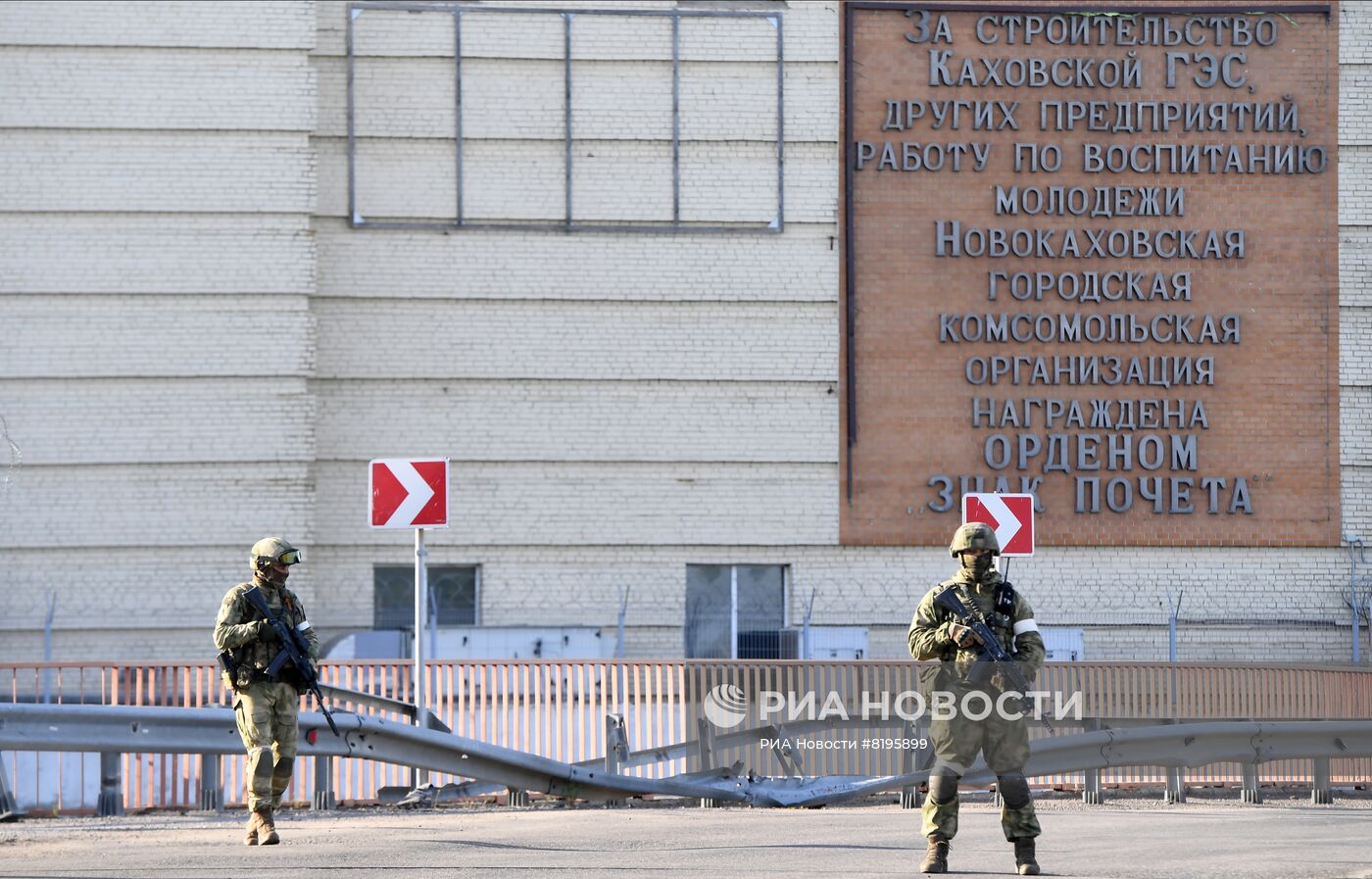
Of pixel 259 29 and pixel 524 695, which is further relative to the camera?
pixel 259 29

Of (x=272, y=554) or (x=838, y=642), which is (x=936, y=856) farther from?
(x=838, y=642)

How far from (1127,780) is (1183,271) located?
1186 cm

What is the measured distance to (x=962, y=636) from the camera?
9672mm

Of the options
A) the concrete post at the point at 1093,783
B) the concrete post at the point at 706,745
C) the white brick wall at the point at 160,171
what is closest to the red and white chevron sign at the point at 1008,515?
the concrete post at the point at 1093,783

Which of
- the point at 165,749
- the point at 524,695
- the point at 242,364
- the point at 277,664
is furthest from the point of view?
the point at 242,364

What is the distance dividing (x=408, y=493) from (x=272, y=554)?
4.01 m

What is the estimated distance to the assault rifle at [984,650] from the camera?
9.68m

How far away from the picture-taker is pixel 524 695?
50.6 feet

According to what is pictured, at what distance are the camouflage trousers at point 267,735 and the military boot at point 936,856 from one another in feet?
12.8

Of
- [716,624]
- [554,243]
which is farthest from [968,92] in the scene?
[716,624]

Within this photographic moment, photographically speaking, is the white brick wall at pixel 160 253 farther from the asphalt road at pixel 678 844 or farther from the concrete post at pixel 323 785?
the asphalt road at pixel 678 844

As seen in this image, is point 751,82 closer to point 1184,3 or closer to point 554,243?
point 554,243

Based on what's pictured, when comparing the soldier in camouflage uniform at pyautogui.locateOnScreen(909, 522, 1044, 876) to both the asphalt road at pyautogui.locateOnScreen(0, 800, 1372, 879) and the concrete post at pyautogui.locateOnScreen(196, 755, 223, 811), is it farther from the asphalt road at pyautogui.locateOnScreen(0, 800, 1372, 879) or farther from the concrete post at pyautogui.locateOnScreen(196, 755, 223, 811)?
the concrete post at pyautogui.locateOnScreen(196, 755, 223, 811)

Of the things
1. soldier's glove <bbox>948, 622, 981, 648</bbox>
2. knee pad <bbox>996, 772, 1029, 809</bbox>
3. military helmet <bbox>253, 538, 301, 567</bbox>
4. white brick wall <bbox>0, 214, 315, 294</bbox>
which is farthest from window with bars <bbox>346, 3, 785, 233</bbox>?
knee pad <bbox>996, 772, 1029, 809</bbox>
